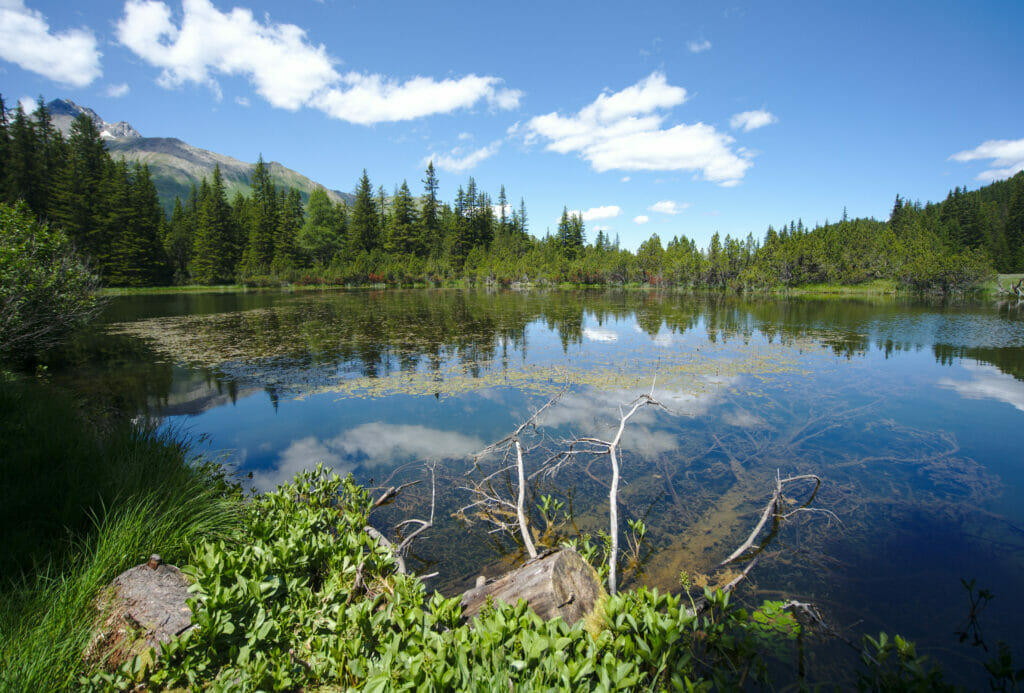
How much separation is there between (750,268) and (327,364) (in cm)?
6013

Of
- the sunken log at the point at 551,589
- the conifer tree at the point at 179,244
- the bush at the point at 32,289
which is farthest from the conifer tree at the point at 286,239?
the sunken log at the point at 551,589

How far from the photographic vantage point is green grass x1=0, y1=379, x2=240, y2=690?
227 cm

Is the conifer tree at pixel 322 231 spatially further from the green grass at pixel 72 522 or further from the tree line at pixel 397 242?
the green grass at pixel 72 522

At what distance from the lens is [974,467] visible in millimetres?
6547

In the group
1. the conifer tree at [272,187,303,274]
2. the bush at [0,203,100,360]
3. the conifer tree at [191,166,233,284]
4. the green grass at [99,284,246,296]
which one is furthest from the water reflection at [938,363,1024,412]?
the conifer tree at [191,166,233,284]

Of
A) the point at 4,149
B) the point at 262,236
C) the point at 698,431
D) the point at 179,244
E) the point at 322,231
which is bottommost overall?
the point at 698,431

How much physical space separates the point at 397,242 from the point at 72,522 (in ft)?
232

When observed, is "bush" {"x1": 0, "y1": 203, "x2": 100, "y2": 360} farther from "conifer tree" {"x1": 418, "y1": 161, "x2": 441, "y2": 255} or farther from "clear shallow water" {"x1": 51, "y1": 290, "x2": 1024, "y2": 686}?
"conifer tree" {"x1": 418, "y1": 161, "x2": 441, "y2": 255}


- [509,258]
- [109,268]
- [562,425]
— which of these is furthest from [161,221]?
[562,425]

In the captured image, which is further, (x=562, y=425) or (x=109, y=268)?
(x=109, y=268)

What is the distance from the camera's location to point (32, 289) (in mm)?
9266

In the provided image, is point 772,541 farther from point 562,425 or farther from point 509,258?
point 509,258

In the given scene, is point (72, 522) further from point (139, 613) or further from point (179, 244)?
point (179, 244)

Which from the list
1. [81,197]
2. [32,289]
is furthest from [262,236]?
[32,289]
